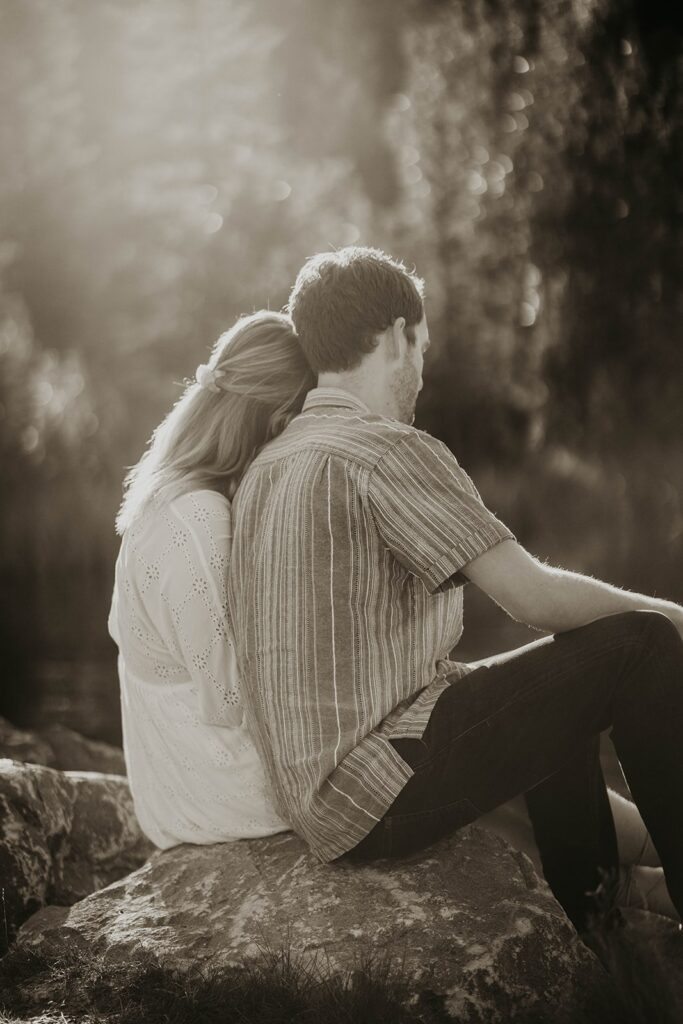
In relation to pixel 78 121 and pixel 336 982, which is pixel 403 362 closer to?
pixel 336 982

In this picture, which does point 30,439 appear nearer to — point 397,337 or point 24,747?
point 24,747

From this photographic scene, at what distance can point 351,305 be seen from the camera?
2738mm

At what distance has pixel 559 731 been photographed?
2551 mm

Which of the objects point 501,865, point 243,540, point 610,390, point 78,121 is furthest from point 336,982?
point 78,121

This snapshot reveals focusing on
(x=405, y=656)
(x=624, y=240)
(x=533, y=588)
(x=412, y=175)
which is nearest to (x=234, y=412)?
(x=405, y=656)

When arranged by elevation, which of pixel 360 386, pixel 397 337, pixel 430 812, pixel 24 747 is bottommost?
pixel 24 747

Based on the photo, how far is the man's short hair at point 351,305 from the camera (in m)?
2.74

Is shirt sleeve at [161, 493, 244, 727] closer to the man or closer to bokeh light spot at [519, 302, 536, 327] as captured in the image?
the man

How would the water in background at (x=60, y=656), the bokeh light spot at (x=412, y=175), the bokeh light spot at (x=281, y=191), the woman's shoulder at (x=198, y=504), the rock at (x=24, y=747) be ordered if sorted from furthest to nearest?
the bokeh light spot at (x=412, y=175), the bokeh light spot at (x=281, y=191), the water in background at (x=60, y=656), the rock at (x=24, y=747), the woman's shoulder at (x=198, y=504)

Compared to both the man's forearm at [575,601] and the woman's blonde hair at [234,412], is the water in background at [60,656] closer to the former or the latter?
the woman's blonde hair at [234,412]

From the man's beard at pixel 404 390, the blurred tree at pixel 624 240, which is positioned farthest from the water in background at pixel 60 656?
the blurred tree at pixel 624 240

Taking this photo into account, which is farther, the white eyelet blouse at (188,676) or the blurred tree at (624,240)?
the blurred tree at (624,240)

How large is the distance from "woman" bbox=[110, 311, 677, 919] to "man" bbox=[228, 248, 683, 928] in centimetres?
13

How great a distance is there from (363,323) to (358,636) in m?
0.72
